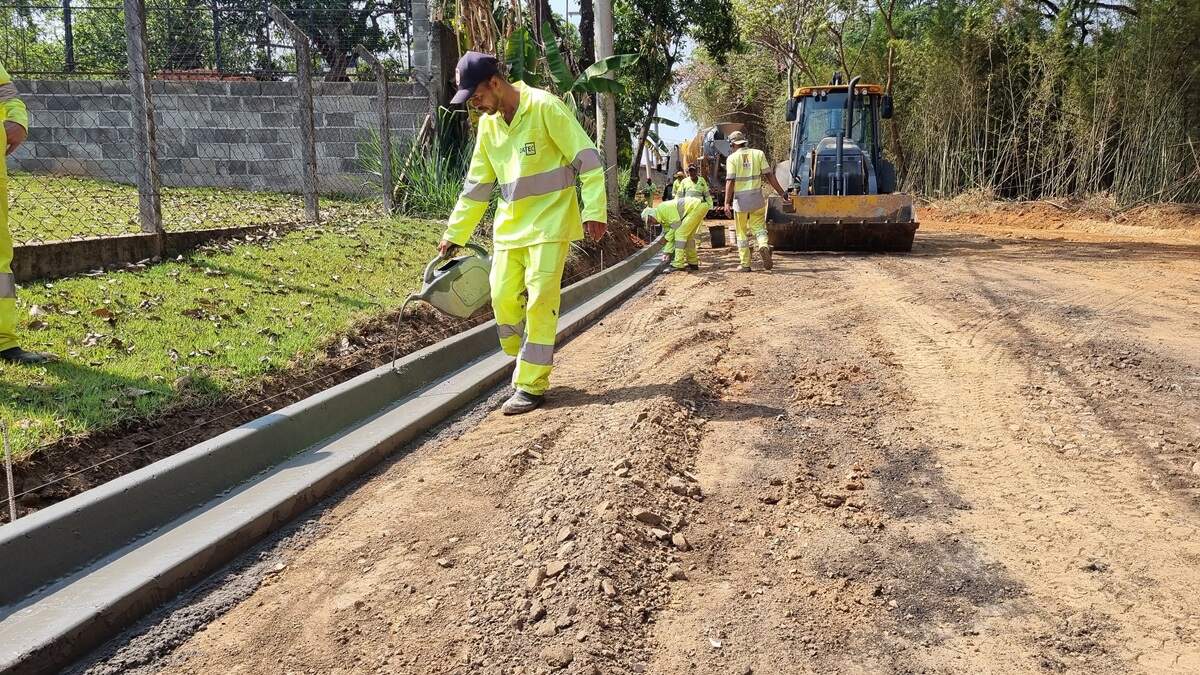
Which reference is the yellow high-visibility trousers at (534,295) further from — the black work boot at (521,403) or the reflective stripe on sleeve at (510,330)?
the reflective stripe on sleeve at (510,330)

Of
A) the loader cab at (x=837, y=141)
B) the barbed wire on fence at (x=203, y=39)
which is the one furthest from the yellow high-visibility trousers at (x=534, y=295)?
the loader cab at (x=837, y=141)

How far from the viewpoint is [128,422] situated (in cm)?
421

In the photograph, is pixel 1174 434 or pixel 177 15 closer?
pixel 1174 434

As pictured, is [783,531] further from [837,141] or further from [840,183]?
[837,141]

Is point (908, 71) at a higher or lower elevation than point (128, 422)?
higher

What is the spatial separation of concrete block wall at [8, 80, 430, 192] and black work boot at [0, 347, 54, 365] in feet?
33.4

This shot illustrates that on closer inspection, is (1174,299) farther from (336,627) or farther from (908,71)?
(908,71)

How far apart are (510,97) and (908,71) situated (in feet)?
78.6

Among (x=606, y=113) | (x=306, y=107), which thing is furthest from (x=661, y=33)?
(x=306, y=107)

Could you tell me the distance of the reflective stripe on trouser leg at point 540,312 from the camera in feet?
→ 17.6

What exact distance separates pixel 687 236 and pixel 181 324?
806 centimetres

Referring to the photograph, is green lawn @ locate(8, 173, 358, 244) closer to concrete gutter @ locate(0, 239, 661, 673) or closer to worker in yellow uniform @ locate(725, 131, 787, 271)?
concrete gutter @ locate(0, 239, 661, 673)

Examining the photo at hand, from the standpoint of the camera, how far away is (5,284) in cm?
493

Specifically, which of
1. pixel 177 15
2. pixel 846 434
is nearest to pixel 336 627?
pixel 846 434
